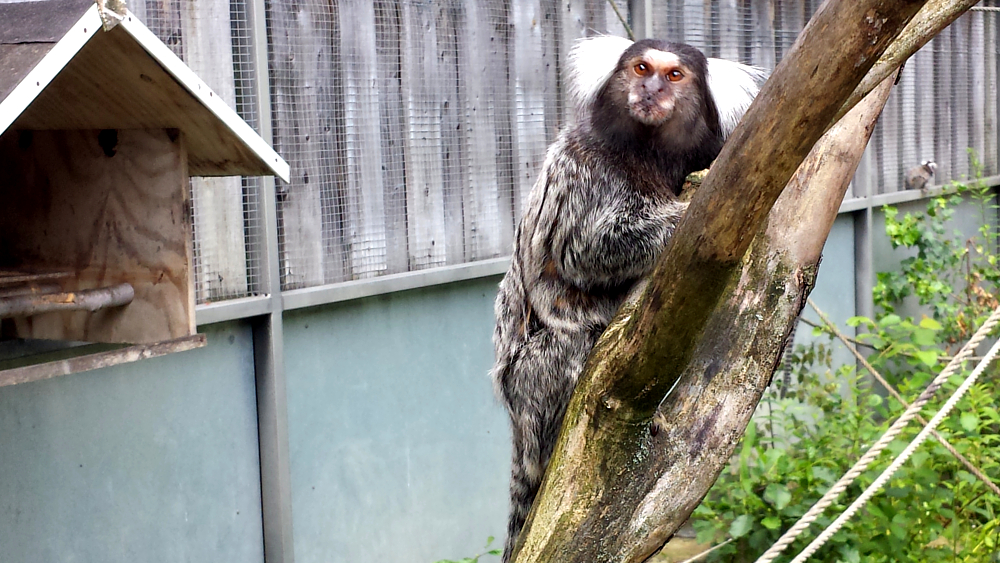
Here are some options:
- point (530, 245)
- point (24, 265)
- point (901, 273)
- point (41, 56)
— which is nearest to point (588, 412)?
point (530, 245)

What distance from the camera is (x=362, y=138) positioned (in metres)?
4.27

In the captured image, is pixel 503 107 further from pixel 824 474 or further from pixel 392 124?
pixel 824 474

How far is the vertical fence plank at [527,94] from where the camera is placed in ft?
16.3

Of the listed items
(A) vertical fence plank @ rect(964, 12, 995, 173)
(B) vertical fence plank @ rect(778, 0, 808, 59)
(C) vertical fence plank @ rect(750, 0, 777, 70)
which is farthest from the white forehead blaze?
(A) vertical fence plank @ rect(964, 12, 995, 173)

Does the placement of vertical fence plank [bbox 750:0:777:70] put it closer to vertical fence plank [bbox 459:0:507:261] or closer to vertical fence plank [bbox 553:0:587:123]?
vertical fence plank [bbox 553:0:587:123]

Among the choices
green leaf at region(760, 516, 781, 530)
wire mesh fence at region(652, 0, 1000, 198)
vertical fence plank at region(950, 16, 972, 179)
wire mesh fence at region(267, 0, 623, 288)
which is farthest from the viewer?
vertical fence plank at region(950, 16, 972, 179)

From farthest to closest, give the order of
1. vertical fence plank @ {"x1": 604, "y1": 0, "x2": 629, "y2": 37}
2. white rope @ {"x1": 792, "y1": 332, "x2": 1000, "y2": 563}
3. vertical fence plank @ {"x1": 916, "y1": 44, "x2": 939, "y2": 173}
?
vertical fence plank @ {"x1": 916, "y1": 44, "x2": 939, "y2": 173} < vertical fence plank @ {"x1": 604, "y1": 0, "x2": 629, "y2": 37} < white rope @ {"x1": 792, "y1": 332, "x2": 1000, "y2": 563}

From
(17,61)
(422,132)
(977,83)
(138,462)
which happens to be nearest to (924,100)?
(977,83)

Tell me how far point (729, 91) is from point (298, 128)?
5.97 ft

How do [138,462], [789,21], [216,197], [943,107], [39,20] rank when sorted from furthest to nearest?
[943,107]
[789,21]
[216,197]
[138,462]
[39,20]

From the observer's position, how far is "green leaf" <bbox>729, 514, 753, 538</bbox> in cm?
398

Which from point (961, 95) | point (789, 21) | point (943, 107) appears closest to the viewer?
point (789, 21)

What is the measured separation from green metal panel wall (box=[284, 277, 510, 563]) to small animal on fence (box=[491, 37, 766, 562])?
3.84 feet

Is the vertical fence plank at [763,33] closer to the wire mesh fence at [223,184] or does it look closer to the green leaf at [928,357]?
the green leaf at [928,357]
